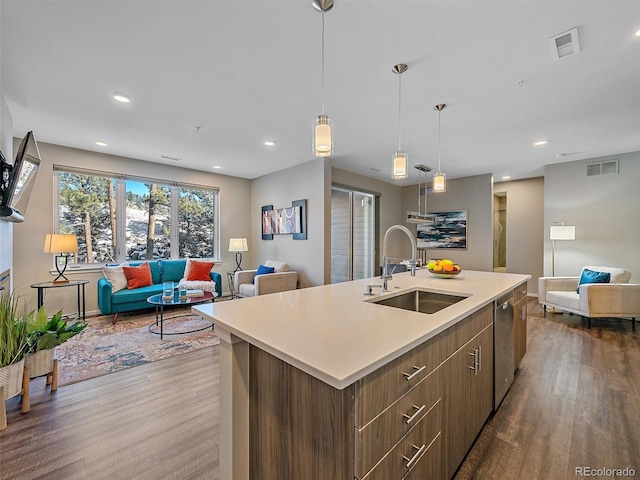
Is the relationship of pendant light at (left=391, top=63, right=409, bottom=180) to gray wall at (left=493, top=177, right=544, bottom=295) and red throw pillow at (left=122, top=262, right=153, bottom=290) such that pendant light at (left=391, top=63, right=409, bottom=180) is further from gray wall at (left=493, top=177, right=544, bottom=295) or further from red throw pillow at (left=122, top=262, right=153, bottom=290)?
gray wall at (left=493, top=177, right=544, bottom=295)

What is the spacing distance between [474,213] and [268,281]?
459 cm

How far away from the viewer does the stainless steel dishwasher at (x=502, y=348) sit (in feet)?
6.41

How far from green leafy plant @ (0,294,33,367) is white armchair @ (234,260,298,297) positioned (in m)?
2.75

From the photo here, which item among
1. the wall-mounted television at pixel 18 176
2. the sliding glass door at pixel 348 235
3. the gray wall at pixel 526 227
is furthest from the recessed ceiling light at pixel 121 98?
the gray wall at pixel 526 227

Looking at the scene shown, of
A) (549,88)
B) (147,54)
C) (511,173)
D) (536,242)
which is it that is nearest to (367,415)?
(147,54)

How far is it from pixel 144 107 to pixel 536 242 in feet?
24.1

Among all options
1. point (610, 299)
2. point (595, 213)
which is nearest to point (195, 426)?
point (610, 299)

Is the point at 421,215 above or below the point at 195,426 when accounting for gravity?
above

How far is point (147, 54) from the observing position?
2.09 metres

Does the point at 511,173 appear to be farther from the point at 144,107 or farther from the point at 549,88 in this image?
the point at 144,107

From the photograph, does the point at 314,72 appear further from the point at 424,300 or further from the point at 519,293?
the point at 519,293

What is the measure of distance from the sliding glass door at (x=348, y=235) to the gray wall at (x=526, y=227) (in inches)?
127

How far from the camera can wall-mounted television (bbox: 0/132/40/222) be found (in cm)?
244

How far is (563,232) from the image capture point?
472 centimetres
